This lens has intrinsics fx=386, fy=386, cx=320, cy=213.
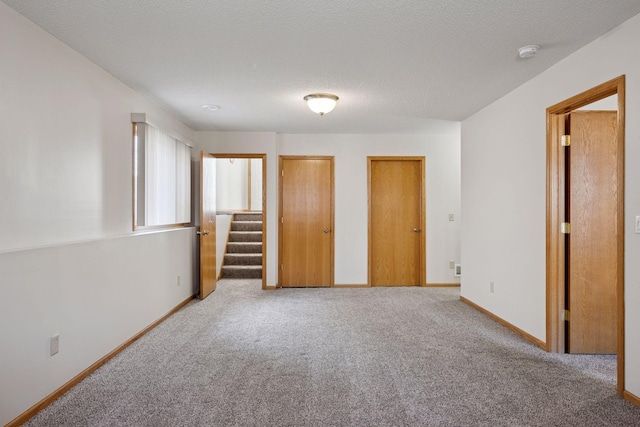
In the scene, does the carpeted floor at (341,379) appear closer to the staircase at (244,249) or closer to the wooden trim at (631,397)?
the wooden trim at (631,397)

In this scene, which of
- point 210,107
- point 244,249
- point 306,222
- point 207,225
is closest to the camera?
point 210,107

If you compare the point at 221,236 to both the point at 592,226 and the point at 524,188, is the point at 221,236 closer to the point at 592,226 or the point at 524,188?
the point at 524,188

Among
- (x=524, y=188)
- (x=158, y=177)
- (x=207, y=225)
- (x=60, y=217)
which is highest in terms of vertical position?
(x=158, y=177)

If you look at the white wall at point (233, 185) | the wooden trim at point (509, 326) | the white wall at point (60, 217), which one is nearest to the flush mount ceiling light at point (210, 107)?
the white wall at point (60, 217)

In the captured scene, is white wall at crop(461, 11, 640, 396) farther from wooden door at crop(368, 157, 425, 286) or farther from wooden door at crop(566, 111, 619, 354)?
wooden door at crop(368, 157, 425, 286)

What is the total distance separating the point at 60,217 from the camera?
2557 mm

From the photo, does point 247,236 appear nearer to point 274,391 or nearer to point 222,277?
point 222,277

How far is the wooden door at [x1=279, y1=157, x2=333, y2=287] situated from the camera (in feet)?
19.4

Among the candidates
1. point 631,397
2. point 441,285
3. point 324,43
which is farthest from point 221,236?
point 631,397

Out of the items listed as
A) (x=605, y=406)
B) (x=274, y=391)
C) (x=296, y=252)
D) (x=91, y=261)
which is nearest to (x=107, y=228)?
(x=91, y=261)

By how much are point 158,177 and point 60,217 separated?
1.54 m

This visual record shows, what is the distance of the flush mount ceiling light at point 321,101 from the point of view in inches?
152

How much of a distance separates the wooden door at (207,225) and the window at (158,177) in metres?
0.22

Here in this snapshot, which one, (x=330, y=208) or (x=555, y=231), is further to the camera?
(x=330, y=208)
